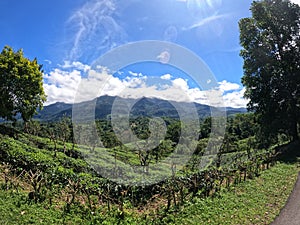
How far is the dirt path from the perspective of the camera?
10.8m

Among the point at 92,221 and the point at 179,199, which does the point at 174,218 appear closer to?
the point at 179,199

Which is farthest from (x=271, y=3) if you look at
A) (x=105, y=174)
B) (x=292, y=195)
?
(x=105, y=174)

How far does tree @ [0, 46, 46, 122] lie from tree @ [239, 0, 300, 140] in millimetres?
22689

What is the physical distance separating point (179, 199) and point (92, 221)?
4.12 m

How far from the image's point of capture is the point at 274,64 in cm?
2583

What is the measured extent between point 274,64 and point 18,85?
25.9 metres

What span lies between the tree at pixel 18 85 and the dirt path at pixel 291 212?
2721 centimetres

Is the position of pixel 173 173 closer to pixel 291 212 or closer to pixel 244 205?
pixel 244 205

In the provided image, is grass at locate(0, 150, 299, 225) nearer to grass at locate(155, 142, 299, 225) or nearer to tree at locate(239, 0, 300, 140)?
grass at locate(155, 142, 299, 225)

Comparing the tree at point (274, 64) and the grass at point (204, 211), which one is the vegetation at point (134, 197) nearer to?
the grass at point (204, 211)

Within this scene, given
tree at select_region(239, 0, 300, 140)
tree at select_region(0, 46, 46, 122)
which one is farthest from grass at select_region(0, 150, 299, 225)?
tree at select_region(0, 46, 46, 122)

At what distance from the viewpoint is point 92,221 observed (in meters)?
11.0

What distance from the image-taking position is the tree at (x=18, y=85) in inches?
1170

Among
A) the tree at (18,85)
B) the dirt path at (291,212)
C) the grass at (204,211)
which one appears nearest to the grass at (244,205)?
the grass at (204,211)
